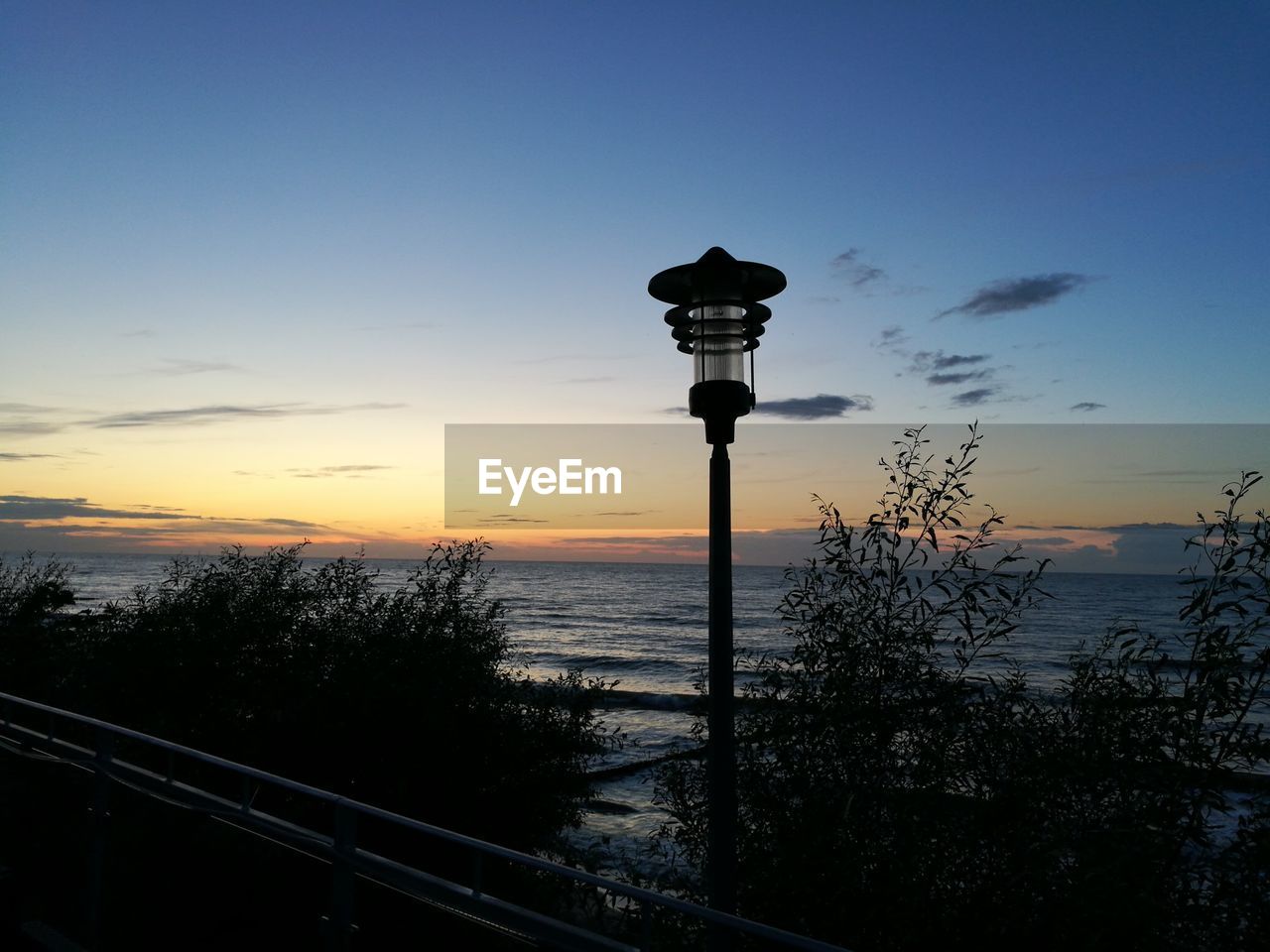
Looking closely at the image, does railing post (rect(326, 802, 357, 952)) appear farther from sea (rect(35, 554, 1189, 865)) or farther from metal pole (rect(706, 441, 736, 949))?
sea (rect(35, 554, 1189, 865))

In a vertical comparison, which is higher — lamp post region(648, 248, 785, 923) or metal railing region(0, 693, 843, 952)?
lamp post region(648, 248, 785, 923)

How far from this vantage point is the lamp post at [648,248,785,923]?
13.3 ft

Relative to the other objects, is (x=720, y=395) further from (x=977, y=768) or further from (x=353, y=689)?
(x=353, y=689)

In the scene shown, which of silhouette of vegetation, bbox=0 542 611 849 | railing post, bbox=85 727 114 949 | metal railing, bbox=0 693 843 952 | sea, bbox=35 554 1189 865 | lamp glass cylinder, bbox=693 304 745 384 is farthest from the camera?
sea, bbox=35 554 1189 865

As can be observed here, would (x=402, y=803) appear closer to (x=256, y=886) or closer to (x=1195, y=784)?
(x=256, y=886)

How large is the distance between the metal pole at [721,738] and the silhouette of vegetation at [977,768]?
2.49 m

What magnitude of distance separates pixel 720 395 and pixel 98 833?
4.65 m

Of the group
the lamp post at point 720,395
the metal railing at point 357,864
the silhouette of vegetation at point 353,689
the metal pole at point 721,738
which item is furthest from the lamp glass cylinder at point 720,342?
the silhouette of vegetation at point 353,689

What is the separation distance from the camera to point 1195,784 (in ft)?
18.7

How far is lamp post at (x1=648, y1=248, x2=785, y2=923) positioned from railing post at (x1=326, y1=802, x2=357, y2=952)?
1.69 meters

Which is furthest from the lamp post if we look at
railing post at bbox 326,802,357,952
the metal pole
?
railing post at bbox 326,802,357,952

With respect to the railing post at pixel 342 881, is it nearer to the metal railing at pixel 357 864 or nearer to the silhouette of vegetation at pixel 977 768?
the metal railing at pixel 357 864

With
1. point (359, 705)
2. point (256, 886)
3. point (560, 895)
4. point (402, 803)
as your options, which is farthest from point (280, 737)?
point (256, 886)

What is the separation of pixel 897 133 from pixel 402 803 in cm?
1163
